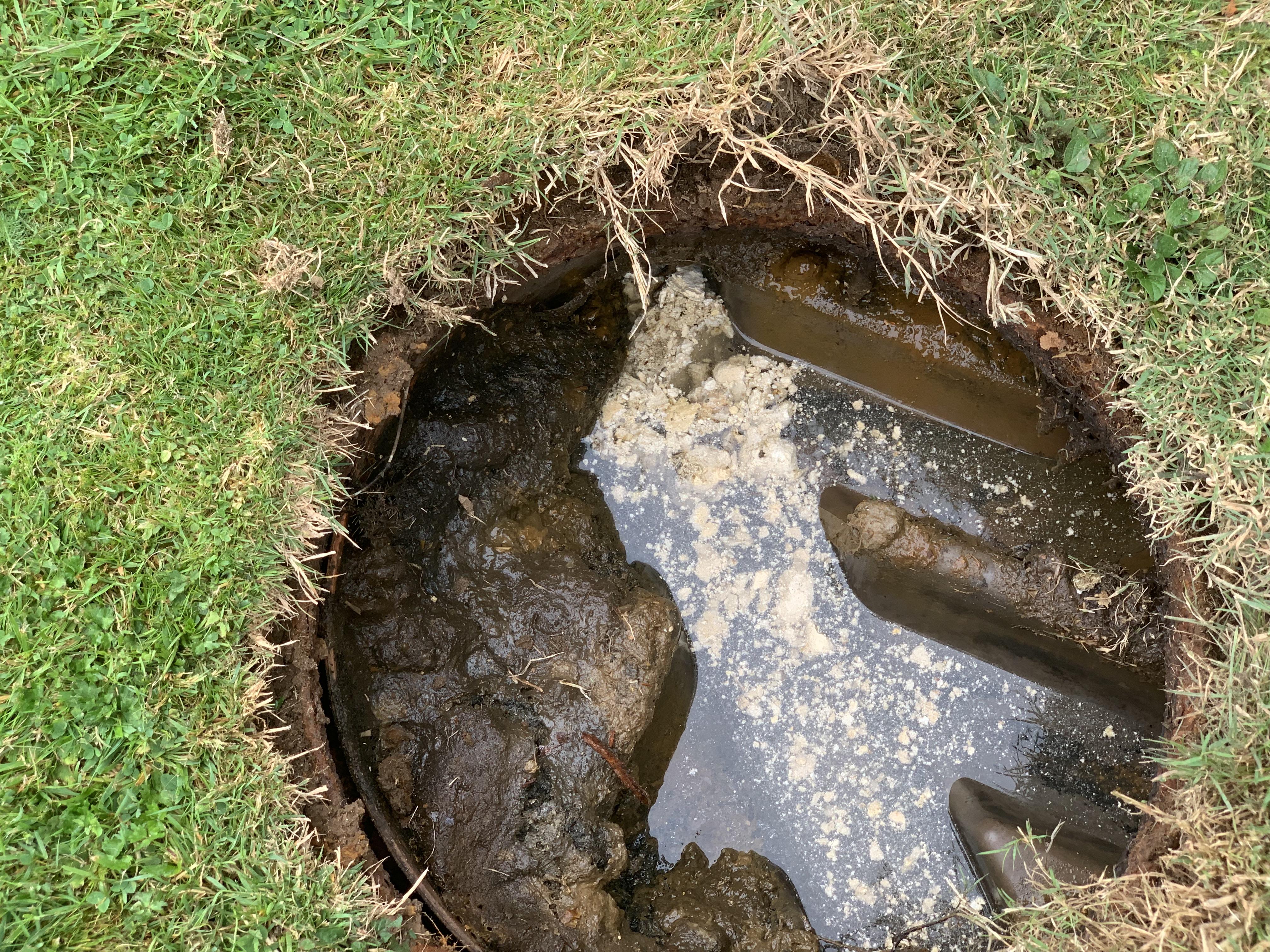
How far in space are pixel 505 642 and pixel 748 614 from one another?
95 centimetres

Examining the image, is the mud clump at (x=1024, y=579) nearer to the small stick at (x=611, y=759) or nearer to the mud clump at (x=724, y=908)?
the small stick at (x=611, y=759)

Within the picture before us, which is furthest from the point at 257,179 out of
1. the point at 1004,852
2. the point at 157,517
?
the point at 1004,852

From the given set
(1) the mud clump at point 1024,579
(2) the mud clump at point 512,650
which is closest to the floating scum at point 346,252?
(2) the mud clump at point 512,650

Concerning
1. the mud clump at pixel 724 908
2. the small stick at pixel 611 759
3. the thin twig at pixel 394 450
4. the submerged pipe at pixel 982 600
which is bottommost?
the mud clump at pixel 724 908

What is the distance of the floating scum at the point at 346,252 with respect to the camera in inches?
81.0

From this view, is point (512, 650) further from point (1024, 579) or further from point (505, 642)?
point (1024, 579)

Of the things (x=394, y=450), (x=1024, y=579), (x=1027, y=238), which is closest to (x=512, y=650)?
(x=394, y=450)

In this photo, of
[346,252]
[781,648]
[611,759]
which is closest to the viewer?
[346,252]

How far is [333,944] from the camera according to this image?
2.06 m

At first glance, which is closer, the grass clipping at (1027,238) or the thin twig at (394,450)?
the grass clipping at (1027,238)

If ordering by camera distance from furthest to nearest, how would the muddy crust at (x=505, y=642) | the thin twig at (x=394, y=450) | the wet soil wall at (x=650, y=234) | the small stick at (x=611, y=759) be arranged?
the small stick at (x=611, y=759)
the muddy crust at (x=505, y=642)
the thin twig at (x=394, y=450)
the wet soil wall at (x=650, y=234)

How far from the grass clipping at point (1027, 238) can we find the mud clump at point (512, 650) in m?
0.71

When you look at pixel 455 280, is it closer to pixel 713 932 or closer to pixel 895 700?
pixel 895 700

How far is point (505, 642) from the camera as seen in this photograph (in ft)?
9.27
